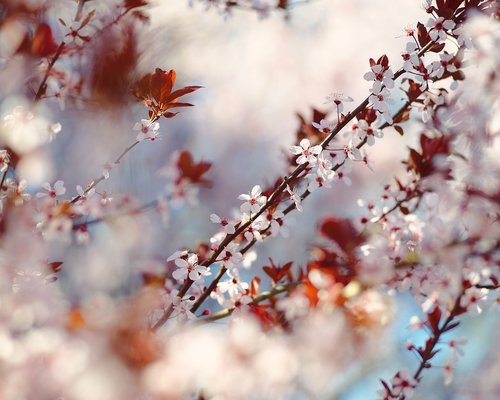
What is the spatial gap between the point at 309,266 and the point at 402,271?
7.6 inches

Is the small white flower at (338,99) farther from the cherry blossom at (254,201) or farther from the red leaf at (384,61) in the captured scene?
the cherry blossom at (254,201)

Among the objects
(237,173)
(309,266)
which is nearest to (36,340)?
(309,266)

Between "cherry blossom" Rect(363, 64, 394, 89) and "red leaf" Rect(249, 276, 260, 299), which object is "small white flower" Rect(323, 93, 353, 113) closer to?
"cherry blossom" Rect(363, 64, 394, 89)

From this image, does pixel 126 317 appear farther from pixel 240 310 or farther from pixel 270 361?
pixel 240 310

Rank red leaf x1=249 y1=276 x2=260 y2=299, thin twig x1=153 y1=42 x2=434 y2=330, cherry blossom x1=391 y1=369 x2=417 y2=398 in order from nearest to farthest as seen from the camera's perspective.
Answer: thin twig x1=153 y1=42 x2=434 y2=330 → cherry blossom x1=391 y1=369 x2=417 y2=398 → red leaf x1=249 y1=276 x2=260 y2=299

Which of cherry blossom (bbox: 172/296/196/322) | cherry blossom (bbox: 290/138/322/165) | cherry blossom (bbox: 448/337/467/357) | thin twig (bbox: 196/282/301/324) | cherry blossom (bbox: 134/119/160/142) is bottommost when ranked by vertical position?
cherry blossom (bbox: 448/337/467/357)

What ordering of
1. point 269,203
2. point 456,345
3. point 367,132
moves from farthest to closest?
point 456,345 < point 367,132 < point 269,203

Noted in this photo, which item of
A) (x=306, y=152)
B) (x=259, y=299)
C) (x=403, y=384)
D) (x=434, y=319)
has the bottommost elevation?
(x=403, y=384)

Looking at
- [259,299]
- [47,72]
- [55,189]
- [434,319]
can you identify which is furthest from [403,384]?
[47,72]

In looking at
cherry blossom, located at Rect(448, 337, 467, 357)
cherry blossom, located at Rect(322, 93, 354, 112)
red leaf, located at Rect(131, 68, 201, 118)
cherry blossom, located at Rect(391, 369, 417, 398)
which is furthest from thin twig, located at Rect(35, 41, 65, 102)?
cherry blossom, located at Rect(448, 337, 467, 357)

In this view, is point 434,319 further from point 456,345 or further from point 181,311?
point 181,311

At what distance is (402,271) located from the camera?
1.12 meters

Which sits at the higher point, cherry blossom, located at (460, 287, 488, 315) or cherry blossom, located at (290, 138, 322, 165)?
cherry blossom, located at (290, 138, 322, 165)

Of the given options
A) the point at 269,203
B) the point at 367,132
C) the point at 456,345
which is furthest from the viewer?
the point at 456,345
